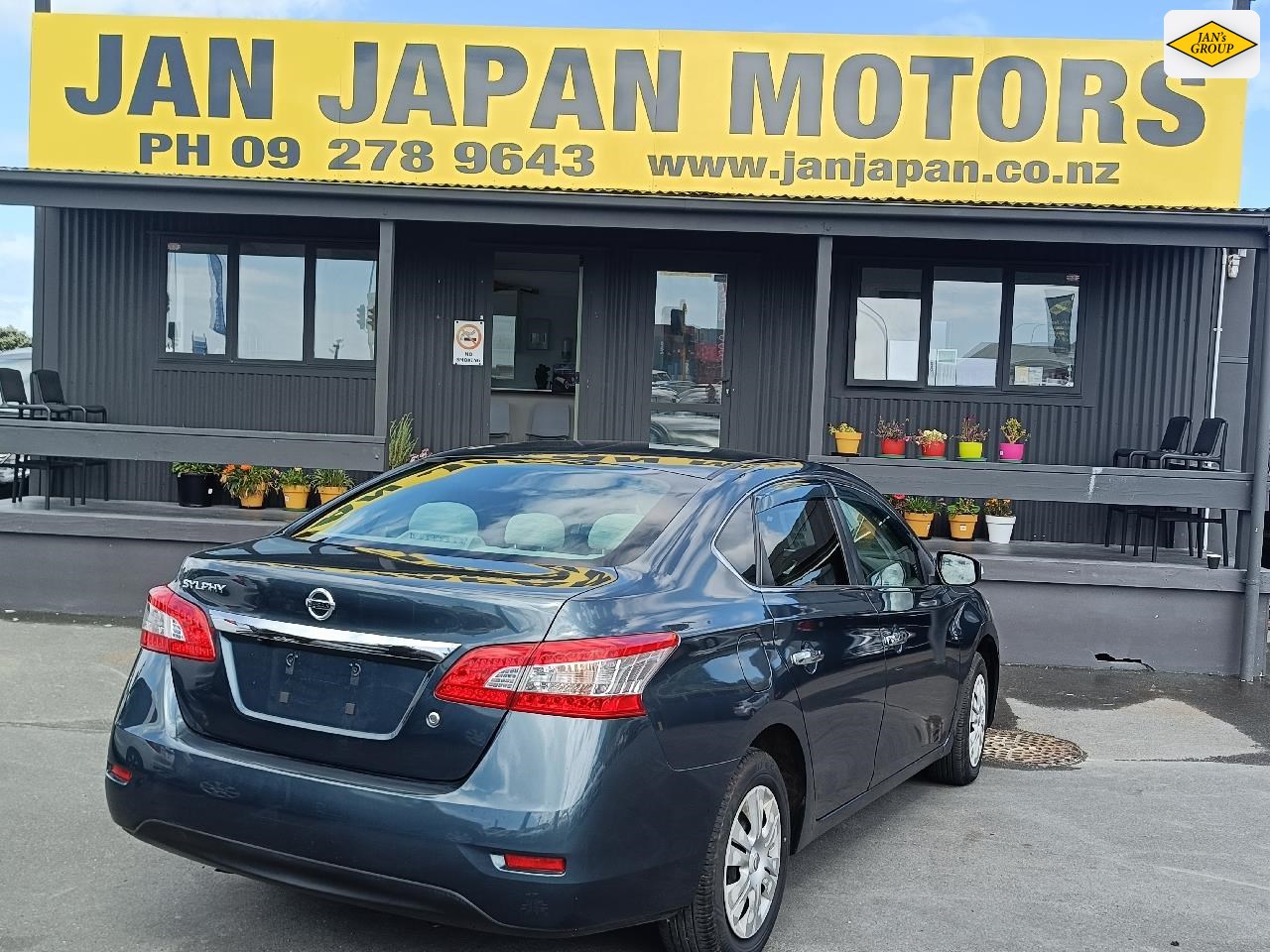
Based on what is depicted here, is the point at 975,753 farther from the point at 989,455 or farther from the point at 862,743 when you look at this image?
the point at 989,455

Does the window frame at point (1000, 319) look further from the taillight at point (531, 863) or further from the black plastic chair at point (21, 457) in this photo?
the taillight at point (531, 863)

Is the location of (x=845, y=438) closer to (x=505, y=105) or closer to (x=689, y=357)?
(x=689, y=357)

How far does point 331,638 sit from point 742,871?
1.44 m

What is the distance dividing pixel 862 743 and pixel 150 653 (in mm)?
2497

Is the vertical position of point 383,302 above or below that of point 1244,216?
below

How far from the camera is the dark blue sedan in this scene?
3.24 meters

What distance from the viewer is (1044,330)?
38.9ft

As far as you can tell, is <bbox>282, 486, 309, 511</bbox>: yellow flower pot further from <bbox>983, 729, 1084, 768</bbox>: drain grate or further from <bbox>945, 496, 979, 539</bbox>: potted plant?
<bbox>983, 729, 1084, 768</bbox>: drain grate

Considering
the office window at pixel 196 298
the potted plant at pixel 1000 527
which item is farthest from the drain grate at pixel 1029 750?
the office window at pixel 196 298

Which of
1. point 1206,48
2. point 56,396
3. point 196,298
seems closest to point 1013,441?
point 1206,48

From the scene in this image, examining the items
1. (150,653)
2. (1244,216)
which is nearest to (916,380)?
(1244,216)

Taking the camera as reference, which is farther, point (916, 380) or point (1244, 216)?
point (916, 380)

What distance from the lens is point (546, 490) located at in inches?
168

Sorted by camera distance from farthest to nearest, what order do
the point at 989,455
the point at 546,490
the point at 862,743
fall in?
the point at 989,455 → the point at 862,743 → the point at 546,490
